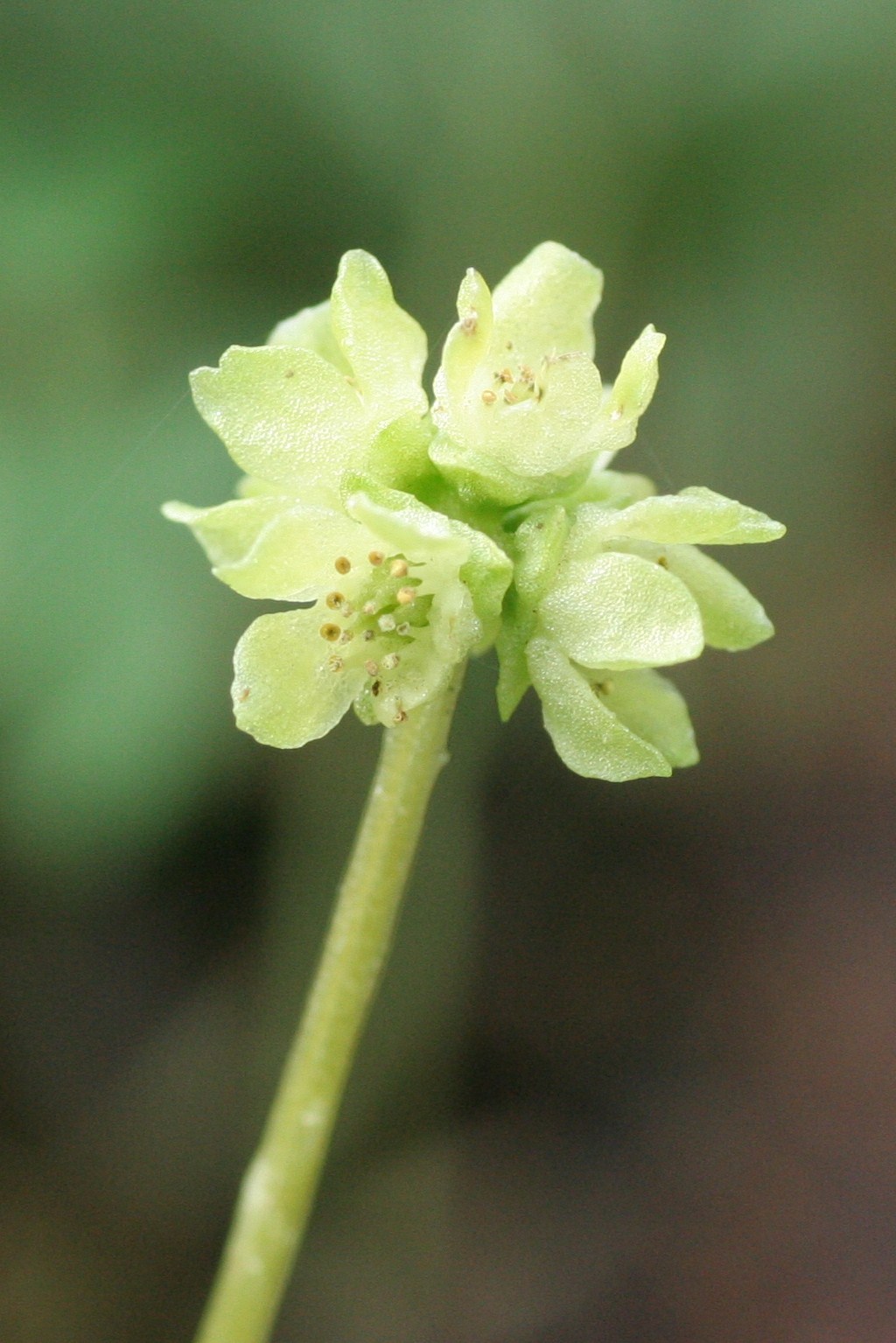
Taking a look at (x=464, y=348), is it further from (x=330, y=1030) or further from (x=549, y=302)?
(x=330, y=1030)

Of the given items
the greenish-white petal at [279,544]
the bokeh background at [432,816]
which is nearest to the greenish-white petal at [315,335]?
the greenish-white petal at [279,544]

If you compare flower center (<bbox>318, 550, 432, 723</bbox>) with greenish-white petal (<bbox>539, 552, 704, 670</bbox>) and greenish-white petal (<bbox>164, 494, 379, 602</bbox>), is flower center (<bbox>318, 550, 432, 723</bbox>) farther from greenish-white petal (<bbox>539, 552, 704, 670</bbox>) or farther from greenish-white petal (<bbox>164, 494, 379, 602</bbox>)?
greenish-white petal (<bbox>539, 552, 704, 670</bbox>)

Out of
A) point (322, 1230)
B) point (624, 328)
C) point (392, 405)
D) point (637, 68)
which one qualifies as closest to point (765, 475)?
point (624, 328)

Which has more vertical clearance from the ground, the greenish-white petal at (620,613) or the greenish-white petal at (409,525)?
the greenish-white petal at (620,613)

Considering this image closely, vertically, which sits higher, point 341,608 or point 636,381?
point 636,381

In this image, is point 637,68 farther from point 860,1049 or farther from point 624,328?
point 860,1049

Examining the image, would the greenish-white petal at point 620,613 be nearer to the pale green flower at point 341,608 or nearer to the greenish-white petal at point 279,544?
the pale green flower at point 341,608

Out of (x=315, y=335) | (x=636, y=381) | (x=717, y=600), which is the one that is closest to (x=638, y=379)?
(x=636, y=381)
